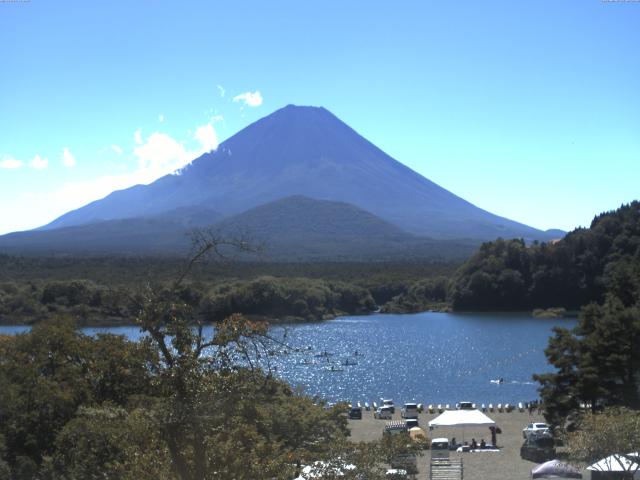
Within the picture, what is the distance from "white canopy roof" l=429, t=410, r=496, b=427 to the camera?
→ 17672mm

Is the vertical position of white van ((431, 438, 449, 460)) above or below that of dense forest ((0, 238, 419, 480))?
below

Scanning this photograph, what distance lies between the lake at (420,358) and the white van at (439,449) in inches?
144

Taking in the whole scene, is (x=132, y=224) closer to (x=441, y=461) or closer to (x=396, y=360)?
(x=396, y=360)

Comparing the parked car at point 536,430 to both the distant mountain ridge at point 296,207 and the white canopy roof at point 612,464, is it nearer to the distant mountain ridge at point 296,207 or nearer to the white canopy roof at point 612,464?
the white canopy roof at point 612,464

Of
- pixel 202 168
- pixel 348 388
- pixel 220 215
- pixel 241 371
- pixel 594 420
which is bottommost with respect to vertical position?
pixel 348 388

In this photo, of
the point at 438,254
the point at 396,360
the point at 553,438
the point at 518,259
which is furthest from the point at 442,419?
the point at 438,254

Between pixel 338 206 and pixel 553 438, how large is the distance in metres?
119

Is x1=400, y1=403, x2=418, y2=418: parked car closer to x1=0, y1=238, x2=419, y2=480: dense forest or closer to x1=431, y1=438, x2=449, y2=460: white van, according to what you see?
x1=431, y1=438, x2=449, y2=460: white van

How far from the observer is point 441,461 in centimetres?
1444

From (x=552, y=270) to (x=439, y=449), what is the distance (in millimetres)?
44737

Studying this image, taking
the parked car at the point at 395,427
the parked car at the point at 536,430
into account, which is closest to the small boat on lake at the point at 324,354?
the parked car at the point at 395,427

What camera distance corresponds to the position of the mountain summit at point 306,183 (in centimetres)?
15275

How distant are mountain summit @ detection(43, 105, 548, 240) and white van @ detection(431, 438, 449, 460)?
125m

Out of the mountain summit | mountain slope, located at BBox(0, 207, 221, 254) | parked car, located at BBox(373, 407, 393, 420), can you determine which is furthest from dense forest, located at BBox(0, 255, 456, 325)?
the mountain summit
